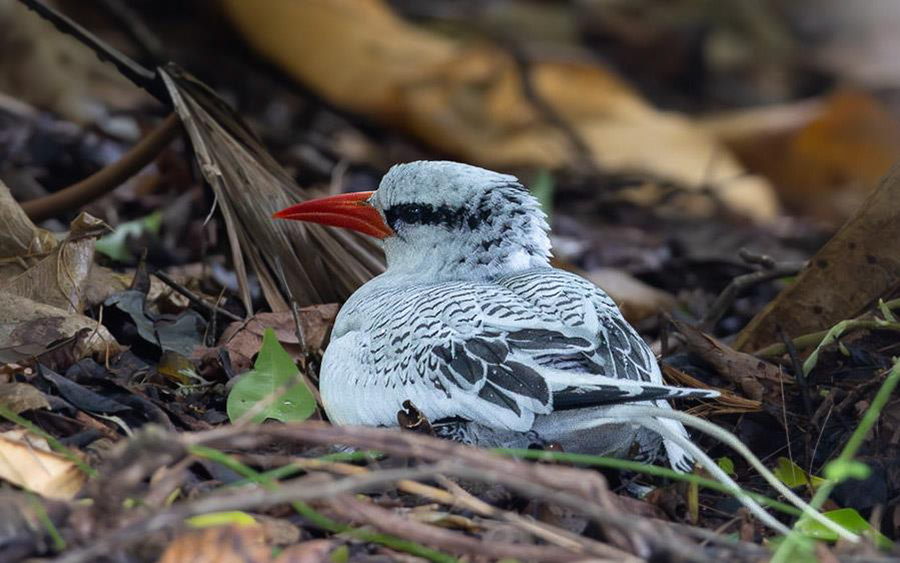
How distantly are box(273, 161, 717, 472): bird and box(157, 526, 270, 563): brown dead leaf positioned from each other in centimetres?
88

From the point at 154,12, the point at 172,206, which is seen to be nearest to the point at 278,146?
the point at 172,206

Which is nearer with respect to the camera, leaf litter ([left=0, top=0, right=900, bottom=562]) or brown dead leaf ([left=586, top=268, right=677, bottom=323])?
leaf litter ([left=0, top=0, right=900, bottom=562])

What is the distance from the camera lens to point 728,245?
26.8 feet

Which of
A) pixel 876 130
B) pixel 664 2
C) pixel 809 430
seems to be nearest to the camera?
pixel 809 430

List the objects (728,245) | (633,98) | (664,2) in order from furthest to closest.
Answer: (664,2) → (633,98) → (728,245)

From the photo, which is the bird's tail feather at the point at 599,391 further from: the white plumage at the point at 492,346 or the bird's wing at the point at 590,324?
the bird's wing at the point at 590,324

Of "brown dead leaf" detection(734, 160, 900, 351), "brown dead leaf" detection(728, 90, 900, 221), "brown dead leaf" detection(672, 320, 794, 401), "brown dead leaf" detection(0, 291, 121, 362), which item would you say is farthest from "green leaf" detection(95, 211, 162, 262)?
"brown dead leaf" detection(728, 90, 900, 221)

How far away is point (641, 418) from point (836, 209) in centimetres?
725

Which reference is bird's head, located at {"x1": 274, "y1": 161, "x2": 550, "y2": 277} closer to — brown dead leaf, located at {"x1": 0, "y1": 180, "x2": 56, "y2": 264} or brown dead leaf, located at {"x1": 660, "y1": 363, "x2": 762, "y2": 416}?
brown dead leaf, located at {"x1": 660, "y1": 363, "x2": 762, "y2": 416}

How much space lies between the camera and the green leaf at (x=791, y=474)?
13.2 ft

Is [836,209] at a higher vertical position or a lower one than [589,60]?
lower

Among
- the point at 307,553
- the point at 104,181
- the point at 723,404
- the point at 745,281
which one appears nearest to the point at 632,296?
the point at 745,281

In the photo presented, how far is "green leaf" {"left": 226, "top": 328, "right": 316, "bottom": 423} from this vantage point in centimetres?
392

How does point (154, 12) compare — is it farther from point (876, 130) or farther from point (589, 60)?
point (876, 130)
